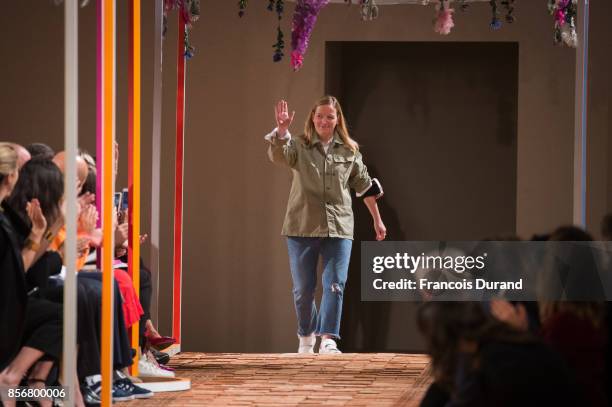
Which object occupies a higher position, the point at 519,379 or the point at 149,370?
the point at 519,379

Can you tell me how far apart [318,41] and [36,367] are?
11.8 feet

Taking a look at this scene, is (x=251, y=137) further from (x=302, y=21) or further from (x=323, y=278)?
(x=302, y=21)

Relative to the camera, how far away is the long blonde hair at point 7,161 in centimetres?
381

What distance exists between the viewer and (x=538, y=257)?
320 cm

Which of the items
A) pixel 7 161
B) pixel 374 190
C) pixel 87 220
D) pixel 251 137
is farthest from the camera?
pixel 251 137

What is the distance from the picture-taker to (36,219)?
3889 millimetres

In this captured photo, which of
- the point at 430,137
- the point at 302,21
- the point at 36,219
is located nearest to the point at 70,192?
the point at 36,219

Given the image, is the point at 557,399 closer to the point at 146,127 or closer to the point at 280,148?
the point at 280,148

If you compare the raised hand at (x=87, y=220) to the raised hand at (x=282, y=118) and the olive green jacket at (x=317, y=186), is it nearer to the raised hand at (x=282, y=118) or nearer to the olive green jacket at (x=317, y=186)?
the raised hand at (x=282, y=118)

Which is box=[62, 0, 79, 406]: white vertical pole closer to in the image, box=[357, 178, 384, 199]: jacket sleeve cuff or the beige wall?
box=[357, 178, 384, 199]: jacket sleeve cuff

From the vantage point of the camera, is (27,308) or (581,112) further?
(581,112)

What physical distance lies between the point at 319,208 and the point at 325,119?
0.48 m

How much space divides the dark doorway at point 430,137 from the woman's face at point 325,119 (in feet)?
3.94

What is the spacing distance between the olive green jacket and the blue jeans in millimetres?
66
